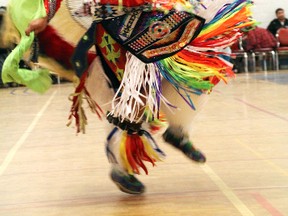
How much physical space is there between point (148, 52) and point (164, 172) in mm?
838

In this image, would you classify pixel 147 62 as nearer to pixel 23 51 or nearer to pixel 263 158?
pixel 23 51

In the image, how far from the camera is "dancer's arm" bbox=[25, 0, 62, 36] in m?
2.97

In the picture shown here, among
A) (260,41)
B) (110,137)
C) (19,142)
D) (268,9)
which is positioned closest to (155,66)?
(110,137)

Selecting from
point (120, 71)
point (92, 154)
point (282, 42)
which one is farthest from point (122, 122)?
point (282, 42)

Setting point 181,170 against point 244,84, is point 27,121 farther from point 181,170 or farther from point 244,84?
point 244,84

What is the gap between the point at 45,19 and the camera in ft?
9.84

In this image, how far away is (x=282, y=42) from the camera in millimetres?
11719

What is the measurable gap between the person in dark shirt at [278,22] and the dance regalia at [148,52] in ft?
29.1

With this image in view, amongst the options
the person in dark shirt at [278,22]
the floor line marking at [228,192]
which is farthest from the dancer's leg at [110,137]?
the person in dark shirt at [278,22]

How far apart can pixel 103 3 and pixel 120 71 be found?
284 mm

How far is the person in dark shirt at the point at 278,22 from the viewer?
1186 cm

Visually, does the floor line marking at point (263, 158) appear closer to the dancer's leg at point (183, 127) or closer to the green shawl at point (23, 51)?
the dancer's leg at point (183, 127)

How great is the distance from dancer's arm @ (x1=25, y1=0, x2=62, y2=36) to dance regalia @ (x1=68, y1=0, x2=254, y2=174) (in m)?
0.07

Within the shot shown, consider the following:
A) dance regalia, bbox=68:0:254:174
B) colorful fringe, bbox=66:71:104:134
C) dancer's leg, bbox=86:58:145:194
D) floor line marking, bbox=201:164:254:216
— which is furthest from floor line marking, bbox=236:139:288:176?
colorful fringe, bbox=66:71:104:134
